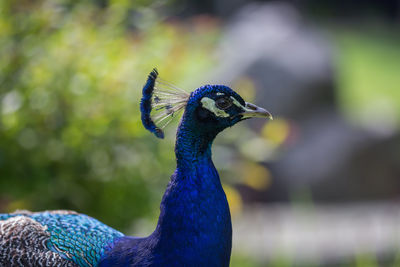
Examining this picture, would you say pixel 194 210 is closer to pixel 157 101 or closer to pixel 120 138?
pixel 157 101

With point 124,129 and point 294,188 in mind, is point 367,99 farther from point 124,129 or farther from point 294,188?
point 124,129

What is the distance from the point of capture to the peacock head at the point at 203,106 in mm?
1452

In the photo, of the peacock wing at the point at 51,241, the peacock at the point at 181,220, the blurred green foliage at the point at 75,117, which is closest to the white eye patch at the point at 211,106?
the peacock at the point at 181,220

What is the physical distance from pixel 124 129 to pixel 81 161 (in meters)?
0.21

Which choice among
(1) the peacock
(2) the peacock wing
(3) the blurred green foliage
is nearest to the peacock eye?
(1) the peacock

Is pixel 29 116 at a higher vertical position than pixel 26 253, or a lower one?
higher

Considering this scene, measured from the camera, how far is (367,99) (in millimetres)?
8016

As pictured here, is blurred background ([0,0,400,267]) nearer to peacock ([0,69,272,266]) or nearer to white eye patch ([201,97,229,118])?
peacock ([0,69,272,266])

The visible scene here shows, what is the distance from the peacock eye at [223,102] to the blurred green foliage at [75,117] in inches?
42.0

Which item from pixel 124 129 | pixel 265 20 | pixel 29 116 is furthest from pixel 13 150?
pixel 265 20

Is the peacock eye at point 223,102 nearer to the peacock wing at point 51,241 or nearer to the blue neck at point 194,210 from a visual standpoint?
the blue neck at point 194,210

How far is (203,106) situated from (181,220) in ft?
0.88

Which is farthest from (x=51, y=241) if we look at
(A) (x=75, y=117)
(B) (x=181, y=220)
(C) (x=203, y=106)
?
(A) (x=75, y=117)

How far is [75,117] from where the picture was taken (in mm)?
2451
